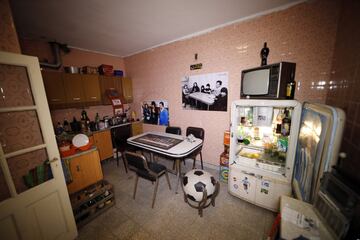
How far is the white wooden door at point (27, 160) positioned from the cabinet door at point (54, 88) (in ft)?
5.95

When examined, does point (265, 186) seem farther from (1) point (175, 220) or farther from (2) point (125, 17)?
(2) point (125, 17)

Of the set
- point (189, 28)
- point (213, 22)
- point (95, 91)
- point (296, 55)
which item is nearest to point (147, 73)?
Result: point (95, 91)

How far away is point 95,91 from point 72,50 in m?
1.06

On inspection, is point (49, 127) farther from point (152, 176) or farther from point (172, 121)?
point (172, 121)

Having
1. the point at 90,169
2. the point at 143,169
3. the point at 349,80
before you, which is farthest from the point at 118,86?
the point at 349,80

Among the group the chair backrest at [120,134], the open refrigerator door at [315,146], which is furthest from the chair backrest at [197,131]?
the chair backrest at [120,134]

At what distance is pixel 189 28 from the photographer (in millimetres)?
2518

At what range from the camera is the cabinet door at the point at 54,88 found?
2.69 meters

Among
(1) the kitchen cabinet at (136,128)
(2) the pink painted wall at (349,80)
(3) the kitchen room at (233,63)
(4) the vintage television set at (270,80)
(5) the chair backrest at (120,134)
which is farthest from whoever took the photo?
(1) the kitchen cabinet at (136,128)

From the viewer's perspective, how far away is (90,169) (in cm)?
218

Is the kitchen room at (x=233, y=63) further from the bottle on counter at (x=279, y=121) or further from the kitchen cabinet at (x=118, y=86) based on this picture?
the bottle on counter at (x=279, y=121)

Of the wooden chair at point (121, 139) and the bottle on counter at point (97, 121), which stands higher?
the bottle on counter at point (97, 121)

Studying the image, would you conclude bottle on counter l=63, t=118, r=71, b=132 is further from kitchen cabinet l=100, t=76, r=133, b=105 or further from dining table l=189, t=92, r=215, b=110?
dining table l=189, t=92, r=215, b=110

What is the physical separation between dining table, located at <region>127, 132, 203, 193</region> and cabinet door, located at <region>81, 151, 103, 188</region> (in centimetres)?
66
